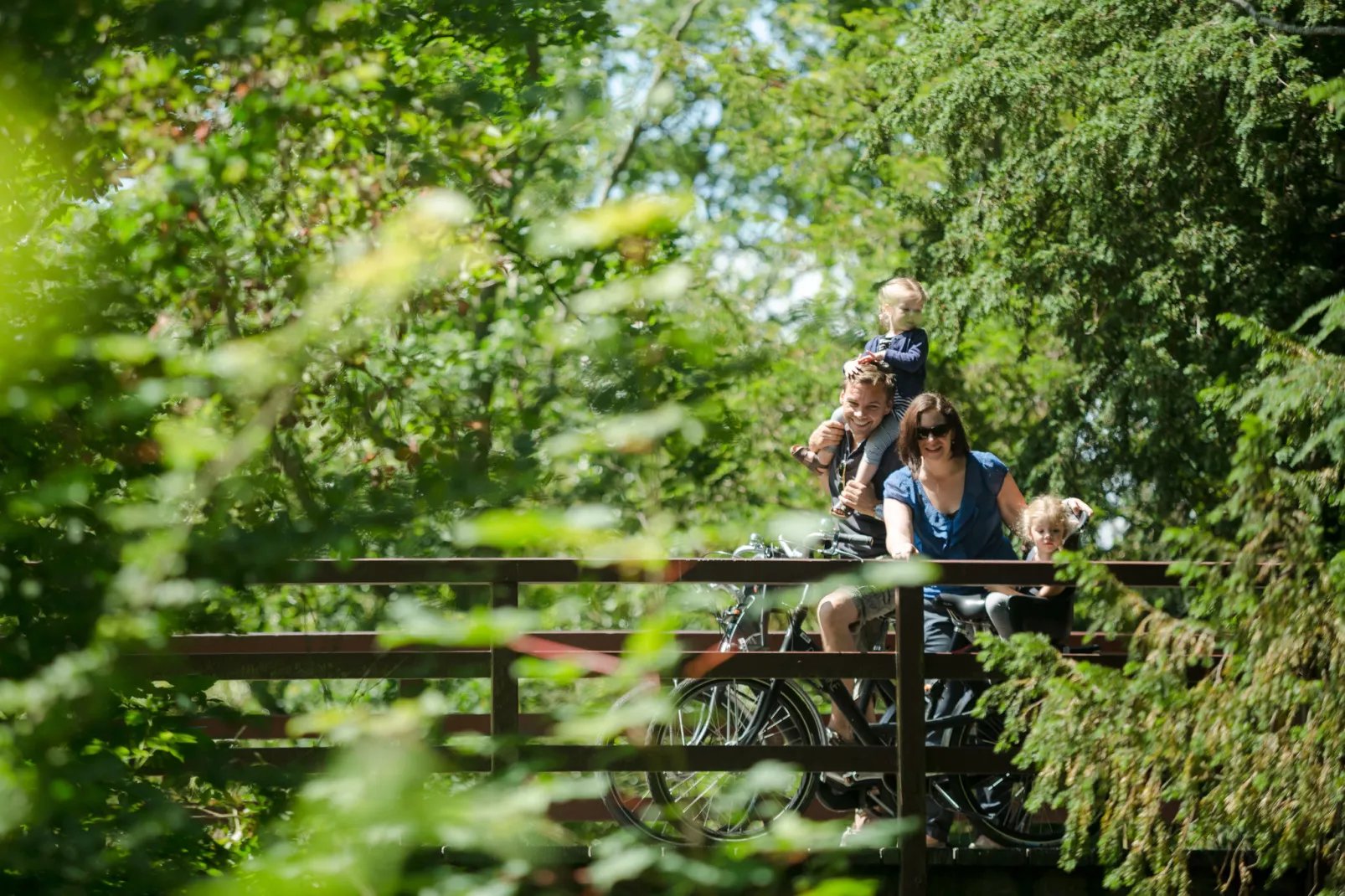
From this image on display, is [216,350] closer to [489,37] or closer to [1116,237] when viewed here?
[489,37]

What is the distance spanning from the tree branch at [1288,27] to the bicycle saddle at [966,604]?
20.7 ft

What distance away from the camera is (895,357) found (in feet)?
18.4

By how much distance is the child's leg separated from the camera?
5.32 m

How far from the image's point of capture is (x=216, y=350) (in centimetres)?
186

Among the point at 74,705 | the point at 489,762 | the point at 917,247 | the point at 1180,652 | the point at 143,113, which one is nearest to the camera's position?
the point at 74,705

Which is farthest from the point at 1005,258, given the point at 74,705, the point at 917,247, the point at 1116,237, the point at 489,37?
the point at 74,705

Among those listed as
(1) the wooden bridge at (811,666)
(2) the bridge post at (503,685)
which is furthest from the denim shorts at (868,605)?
(2) the bridge post at (503,685)

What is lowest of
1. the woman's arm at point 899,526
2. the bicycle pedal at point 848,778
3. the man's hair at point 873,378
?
the bicycle pedal at point 848,778

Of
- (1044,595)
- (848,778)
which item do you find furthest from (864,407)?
(848,778)

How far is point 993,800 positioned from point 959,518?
38.8 inches

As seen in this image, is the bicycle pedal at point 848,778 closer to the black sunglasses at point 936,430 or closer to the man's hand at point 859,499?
the man's hand at point 859,499

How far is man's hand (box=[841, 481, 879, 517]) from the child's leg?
3 cm

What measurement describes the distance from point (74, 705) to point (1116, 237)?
9687mm

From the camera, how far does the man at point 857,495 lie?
4.96m
